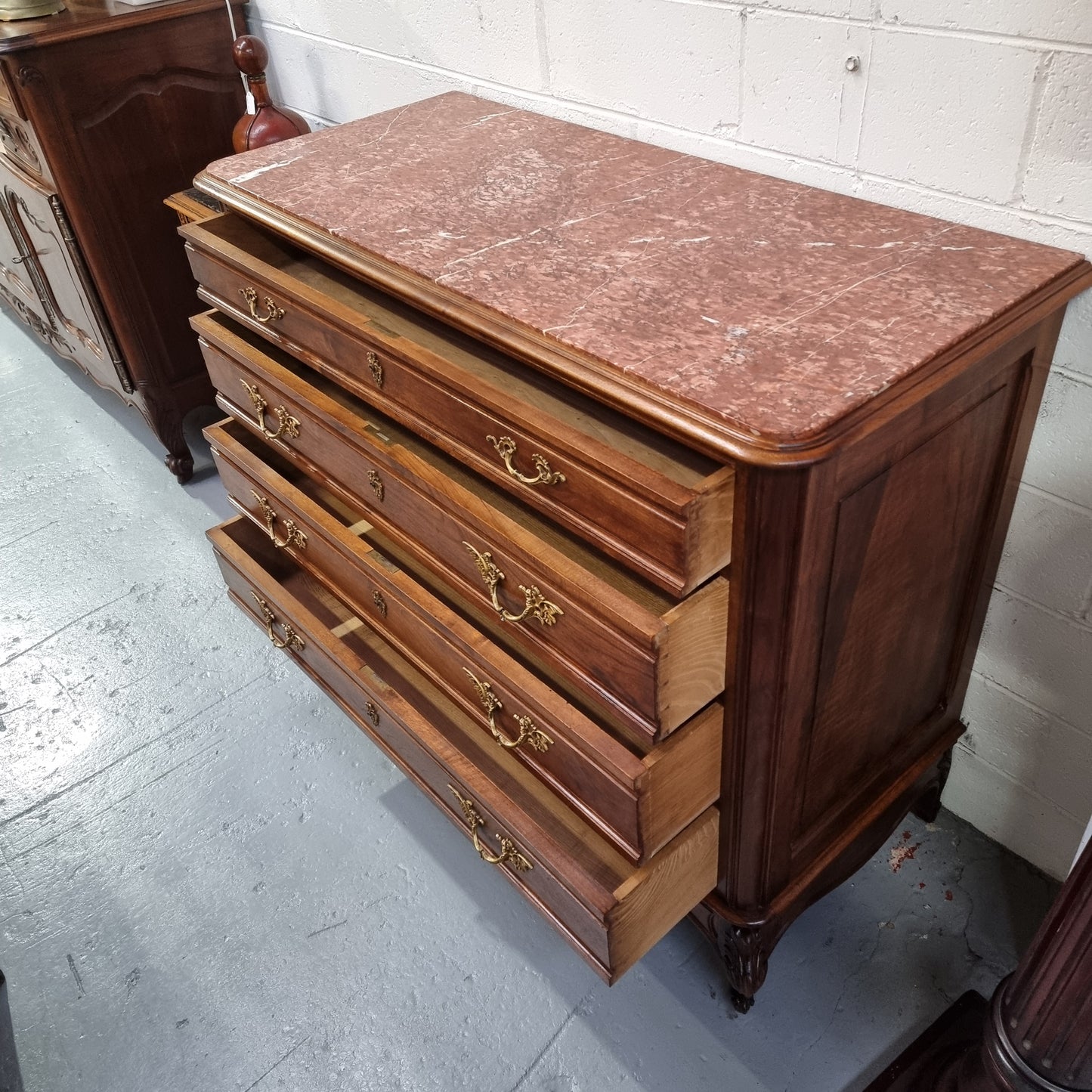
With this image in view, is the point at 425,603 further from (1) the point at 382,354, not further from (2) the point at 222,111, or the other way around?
(2) the point at 222,111

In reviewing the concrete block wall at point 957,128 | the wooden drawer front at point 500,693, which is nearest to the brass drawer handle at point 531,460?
the wooden drawer front at point 500,693

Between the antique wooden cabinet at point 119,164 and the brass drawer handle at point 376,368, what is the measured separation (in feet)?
3.70

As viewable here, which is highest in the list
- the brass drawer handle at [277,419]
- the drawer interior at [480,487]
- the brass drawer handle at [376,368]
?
the brass drawer handle at [376,368]

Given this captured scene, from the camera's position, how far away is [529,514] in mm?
1041

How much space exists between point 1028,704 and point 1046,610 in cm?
16

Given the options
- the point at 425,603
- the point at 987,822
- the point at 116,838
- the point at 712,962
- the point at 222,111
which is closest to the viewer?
the point at 425,603

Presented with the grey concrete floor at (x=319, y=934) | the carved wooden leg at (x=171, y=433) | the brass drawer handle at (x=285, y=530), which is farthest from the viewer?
the carved wooden leg at (x=171, y=433)

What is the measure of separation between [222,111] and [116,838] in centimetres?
145

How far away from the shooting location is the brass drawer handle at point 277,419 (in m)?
1.34

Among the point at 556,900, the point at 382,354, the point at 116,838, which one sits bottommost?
the point at 116,838

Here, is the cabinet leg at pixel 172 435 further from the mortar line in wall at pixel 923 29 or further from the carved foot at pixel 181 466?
Answer: the mortar line in wall at pixel 923 29

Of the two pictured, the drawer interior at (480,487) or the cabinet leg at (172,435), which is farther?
the cabinet leg at (172,435)

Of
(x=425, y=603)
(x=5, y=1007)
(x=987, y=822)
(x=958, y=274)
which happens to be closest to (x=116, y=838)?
(x=5, y=1007)

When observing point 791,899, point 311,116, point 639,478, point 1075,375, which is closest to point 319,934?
point 791,899
